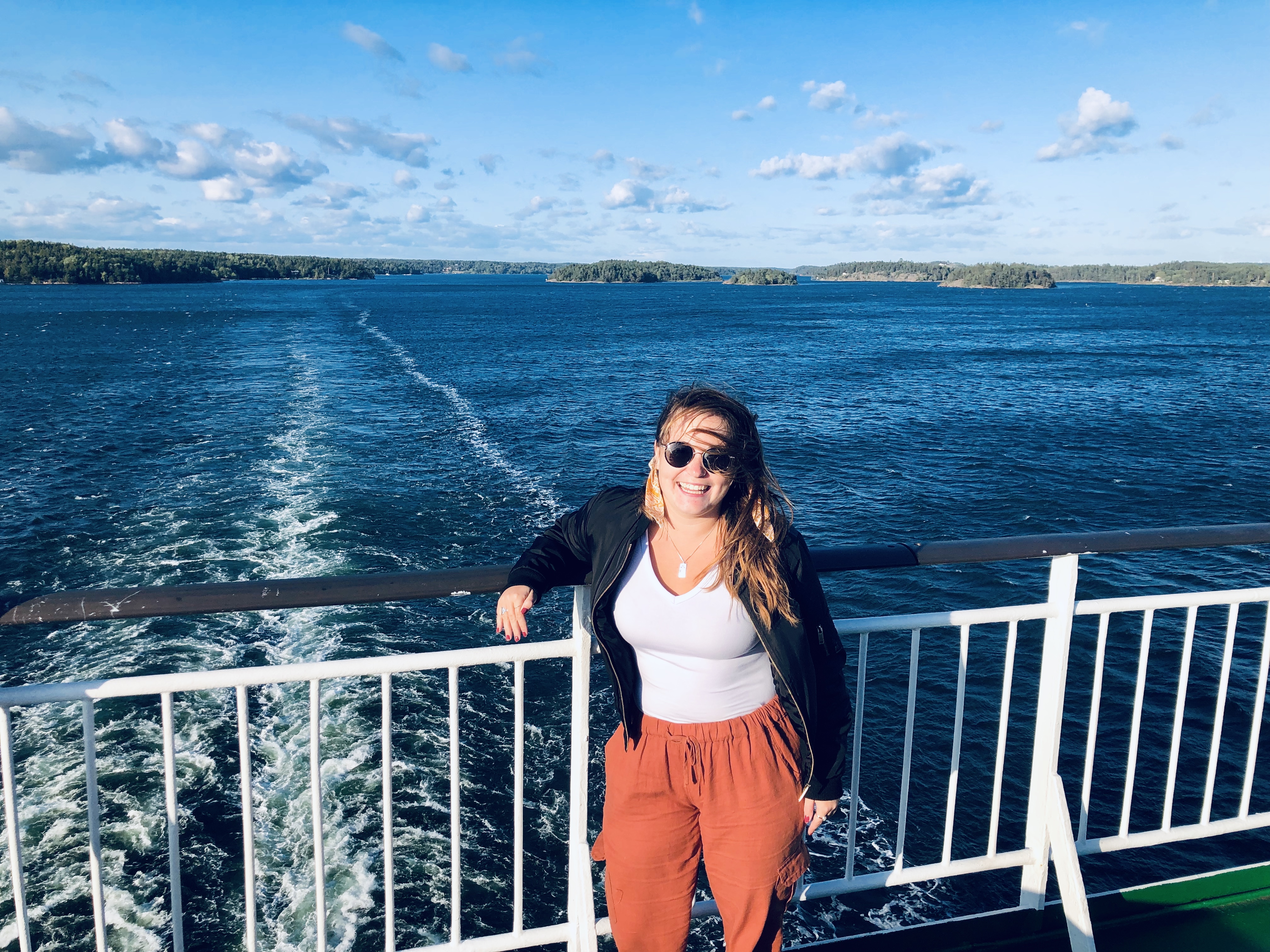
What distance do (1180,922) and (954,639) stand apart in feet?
42.1

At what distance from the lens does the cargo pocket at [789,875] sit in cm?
203

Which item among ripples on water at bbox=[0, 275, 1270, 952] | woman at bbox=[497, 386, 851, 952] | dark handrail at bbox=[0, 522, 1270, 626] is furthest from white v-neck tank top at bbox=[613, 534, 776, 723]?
ripples on water at bbox=[0, 275, 1270, 952]

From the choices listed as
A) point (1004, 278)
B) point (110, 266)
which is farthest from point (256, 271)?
point (1004, 278)

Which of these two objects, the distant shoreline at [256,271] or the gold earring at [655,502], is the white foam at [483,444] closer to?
the gold earring at [655,502]

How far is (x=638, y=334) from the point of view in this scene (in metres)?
64.8

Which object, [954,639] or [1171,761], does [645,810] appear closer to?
[1171,761]

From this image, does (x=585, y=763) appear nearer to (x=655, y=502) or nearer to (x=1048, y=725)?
(x=655, y=502)

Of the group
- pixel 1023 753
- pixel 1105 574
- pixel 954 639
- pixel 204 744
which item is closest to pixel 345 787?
pixel 204 744

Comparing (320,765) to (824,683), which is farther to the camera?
(320,765)

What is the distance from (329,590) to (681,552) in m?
0.84

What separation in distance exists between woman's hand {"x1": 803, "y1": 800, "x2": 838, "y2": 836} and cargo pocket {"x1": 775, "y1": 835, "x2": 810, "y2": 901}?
0.17 feet

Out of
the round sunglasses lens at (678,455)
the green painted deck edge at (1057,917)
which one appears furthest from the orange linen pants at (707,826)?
the green painted deck edge at (1057,917)

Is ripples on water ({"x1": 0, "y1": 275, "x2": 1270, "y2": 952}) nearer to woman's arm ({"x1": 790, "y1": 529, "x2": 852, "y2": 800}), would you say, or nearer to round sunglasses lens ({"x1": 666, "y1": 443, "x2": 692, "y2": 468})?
woman's arm ({"x1": 790, "y1": 529, "x2": 852, "y2": 800})

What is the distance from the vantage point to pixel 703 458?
1.99 m
